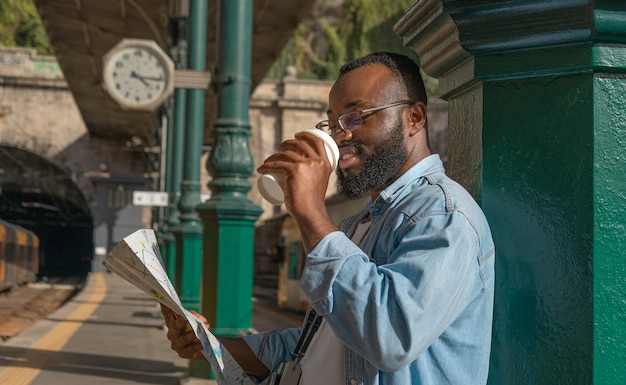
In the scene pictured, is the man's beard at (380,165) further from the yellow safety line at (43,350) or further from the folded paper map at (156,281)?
the yellow safety line at (43,350)

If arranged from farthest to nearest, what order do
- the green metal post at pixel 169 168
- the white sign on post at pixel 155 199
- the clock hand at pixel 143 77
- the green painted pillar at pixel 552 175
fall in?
the green metal post at pixel 169 168, the white sign on post at pixel 155 199, the clock hand at pixel 143 77, the green painted pillar at pixel 552 175

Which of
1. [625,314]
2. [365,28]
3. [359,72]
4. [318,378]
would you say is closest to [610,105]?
[625,314]

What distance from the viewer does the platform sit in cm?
858

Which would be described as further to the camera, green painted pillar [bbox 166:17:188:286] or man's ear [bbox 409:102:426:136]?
green painted pillar [bbox 166:17:188:286]

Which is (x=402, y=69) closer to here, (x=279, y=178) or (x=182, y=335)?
(x=279, y=178)

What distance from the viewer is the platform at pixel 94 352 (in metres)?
8.58

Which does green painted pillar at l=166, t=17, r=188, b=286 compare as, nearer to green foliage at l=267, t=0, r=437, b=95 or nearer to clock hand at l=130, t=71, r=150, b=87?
clock hand at l=130, t=71, r=150, b=87

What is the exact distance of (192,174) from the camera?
12.5 metres

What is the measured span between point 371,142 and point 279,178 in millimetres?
225

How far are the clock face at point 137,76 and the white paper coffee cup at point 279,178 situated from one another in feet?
29.6

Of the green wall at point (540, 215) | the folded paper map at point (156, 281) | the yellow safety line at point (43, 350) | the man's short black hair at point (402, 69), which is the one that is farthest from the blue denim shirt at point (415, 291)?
the yellow safety line at point (43, 350)

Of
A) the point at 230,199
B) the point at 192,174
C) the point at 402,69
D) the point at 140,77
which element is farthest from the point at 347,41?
the point at 402,69

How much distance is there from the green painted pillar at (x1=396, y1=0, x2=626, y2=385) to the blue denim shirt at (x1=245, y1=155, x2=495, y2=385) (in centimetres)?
Answer: 11

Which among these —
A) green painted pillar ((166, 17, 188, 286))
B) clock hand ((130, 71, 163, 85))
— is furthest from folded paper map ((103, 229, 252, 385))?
green painted pillar ((166, 17, 188, 286))
